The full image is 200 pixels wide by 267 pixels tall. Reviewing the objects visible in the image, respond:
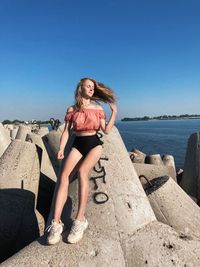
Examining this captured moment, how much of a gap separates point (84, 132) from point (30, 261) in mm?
1146

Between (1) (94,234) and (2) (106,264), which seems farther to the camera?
(1) (94,234)

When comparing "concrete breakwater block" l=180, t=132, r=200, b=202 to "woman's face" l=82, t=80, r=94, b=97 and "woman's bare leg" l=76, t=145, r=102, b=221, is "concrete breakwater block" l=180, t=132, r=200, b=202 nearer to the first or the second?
"woman's bare leg" l=76, t=145, r=102, b=221

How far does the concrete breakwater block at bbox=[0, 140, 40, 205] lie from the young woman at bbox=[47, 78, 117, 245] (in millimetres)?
1511

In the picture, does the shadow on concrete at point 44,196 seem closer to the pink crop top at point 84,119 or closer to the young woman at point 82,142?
the young woman at point 82,142

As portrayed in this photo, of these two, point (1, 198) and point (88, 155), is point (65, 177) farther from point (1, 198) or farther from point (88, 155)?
point (1, 198)

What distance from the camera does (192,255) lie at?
320 centimetres

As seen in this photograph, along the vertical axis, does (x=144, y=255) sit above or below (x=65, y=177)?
below

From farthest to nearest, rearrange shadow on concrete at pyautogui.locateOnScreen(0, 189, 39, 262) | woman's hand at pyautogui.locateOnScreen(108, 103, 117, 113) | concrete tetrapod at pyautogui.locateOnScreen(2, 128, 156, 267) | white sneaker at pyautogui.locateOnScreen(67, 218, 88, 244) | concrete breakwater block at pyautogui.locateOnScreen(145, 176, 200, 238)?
concrete breakwater block at pyautogui.locateOnScreen(145, 176, 200, 238)
shadow on concrete at pyautogui.locateOnScreen(0, 189, 39, 262)
woman's hand at pyautogui.locateOnScreen(108, 103, 117, 113)
white sneaker at pyautogui.locateOnScreen(67, 218, 88, 244)
concrete tetrapod at pyautogui.locateOnScreen(2, 128, 156, 267)

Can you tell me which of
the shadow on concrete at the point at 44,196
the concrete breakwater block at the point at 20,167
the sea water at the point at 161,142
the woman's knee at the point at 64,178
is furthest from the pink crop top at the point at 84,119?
the sea water at the point at 161,142

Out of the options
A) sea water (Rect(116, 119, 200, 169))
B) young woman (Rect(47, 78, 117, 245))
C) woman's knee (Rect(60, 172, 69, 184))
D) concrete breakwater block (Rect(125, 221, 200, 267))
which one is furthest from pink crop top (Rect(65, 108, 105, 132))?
sea water (Rect(116, 119, 200, 169))

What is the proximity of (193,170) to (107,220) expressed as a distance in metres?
3.95

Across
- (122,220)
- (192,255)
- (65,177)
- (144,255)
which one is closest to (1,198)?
(65,177)

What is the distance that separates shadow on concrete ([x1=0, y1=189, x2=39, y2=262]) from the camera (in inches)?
170

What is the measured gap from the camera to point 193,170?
7113mm
